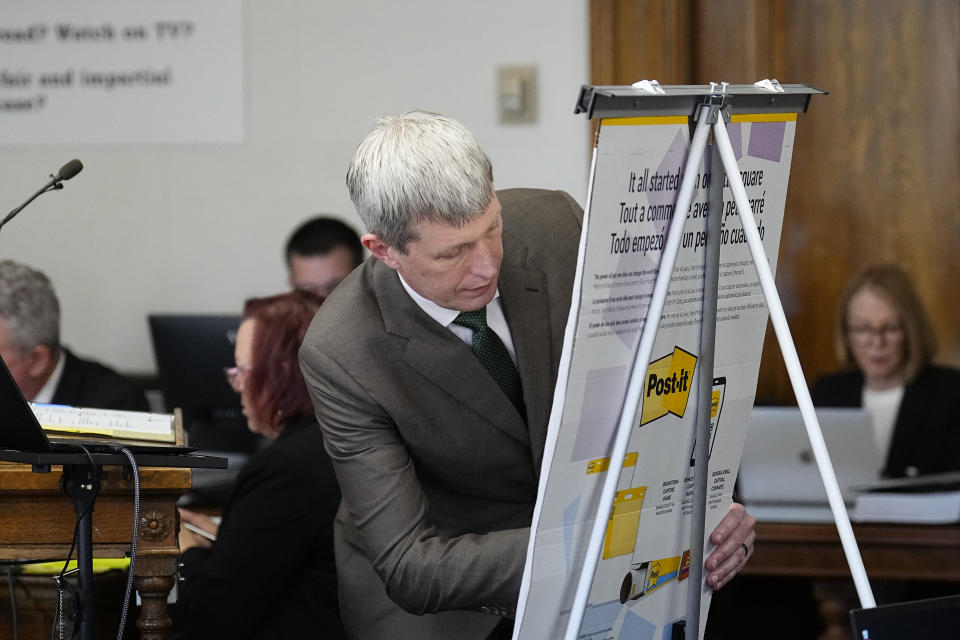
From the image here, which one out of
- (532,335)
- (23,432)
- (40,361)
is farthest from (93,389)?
(532,335)

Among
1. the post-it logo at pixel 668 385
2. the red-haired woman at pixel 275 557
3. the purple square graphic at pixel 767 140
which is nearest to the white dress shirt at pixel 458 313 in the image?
the post-it logo at pixel 668 385

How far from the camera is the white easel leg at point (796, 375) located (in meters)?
1.52

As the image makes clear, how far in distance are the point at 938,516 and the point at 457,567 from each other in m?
1.70

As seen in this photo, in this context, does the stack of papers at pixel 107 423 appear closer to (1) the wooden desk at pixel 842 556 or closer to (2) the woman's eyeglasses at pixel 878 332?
(1) the wooden desk at pixel 842 556

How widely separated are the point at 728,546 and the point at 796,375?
14.7 inches

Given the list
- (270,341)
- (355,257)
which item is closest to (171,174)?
(355,257)

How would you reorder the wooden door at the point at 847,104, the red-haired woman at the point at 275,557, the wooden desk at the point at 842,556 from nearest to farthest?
1. the red-haired woman at the point at 275,557
2. the wooden desk at the point at 842,556
3. the wooden door at the point at 847,104

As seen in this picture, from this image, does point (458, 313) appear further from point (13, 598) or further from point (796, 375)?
point (13, 598)

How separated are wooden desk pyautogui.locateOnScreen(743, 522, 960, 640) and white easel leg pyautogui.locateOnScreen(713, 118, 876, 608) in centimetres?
148

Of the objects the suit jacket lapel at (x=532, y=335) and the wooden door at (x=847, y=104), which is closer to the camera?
the suit jacket lapel at (x=532, y=335)

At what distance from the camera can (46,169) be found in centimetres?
457

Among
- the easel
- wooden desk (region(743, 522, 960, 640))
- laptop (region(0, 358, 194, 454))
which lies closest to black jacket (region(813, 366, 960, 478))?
wooden desk (region(743, 522, 960, 640))

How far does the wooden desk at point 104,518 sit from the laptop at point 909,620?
101cm

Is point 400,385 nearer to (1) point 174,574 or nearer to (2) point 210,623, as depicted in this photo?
(1) point 174,574
